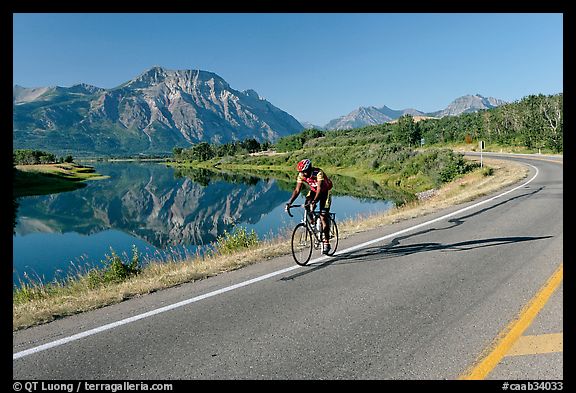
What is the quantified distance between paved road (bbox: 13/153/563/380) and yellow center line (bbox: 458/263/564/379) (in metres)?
0.07

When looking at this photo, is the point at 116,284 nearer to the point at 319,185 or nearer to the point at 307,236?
the point at 307,236

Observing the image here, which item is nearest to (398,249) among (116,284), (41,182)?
(116,284)

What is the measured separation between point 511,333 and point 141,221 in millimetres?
36240

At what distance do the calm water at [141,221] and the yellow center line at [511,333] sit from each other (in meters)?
9.57

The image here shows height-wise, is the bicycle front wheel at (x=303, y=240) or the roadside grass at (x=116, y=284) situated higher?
the bicycle front wheel at (x=303, y=240)

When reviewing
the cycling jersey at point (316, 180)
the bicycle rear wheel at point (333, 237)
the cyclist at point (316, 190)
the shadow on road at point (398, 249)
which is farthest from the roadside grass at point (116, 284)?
the cycling jersey at point (316, 180)

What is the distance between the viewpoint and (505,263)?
26.5 feet

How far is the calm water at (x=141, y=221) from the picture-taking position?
21297 millimetres

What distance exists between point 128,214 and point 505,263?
130 ft

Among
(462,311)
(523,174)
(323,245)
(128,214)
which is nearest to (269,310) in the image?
(462,311)

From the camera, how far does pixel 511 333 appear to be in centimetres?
486

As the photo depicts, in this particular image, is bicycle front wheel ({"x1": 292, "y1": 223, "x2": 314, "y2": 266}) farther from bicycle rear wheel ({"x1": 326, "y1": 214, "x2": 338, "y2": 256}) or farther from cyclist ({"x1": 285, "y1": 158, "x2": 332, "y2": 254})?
bicycle rear wheel ({"x1": 326, "y1": 214, "x2": 338, "y2": 256})

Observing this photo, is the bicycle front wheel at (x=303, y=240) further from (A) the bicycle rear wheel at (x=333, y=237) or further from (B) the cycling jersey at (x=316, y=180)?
(B) the cycling jersey at (x=316, y=180)
